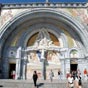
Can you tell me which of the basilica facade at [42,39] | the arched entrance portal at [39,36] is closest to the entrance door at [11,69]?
A: the basilica facade at [42,39]

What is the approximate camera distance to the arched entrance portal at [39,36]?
2575 cm

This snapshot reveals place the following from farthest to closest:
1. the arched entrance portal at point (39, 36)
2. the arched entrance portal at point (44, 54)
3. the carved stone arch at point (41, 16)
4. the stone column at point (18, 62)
A: the arched entrance portal at point (44, 54), the stone column at point (18, 62), the arched entrance portal at point (39, 36), the carved stone arch at point (41, 16)

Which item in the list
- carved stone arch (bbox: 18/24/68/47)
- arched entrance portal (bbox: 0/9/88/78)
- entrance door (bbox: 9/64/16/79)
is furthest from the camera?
carved stone arch (bbox: 18/24/68/47)

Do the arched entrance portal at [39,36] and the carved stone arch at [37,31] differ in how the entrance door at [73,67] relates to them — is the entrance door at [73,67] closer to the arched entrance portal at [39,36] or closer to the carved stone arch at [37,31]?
the arched entrance portal at [39,36]

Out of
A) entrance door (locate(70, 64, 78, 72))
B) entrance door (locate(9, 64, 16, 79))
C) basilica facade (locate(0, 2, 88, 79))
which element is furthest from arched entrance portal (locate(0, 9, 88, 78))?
entrance door (locate(70, 64, 78, 72))

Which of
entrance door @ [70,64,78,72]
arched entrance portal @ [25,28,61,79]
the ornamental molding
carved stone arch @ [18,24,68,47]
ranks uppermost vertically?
the ornamental molding

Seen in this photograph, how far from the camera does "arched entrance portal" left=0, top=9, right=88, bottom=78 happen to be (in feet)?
84.5

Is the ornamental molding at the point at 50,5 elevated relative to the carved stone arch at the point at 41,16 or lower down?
elevated

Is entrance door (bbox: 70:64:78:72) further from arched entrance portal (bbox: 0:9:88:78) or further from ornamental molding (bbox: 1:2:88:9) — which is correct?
ornamental molding (bbox: 1:2:88:9)

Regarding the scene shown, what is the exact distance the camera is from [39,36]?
27.4 m

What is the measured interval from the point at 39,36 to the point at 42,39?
461 millimetres

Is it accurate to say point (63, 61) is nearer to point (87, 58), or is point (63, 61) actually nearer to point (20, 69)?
point (87, 58)

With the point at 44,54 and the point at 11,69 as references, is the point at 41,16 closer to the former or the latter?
the point at 44,54

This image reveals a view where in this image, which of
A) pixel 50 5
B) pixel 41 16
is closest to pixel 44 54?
pixel 41 16
